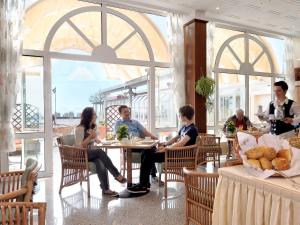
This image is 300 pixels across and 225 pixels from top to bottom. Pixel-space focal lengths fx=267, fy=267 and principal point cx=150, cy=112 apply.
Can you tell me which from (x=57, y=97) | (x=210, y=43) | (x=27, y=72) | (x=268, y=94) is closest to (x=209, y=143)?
(x=210, y=43)

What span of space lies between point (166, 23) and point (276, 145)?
5143 millimetres

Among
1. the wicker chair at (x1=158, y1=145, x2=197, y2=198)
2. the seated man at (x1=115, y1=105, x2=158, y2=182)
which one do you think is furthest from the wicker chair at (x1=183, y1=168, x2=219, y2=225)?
the seated man at (x1=115, y1=105, x2=158, y2=182)

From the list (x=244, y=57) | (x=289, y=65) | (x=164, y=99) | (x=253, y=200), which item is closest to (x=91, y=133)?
(x=164, y=99)

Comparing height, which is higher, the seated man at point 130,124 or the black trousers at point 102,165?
the seated man at point 130,124

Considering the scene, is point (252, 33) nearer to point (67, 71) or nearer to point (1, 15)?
point (67, 71)

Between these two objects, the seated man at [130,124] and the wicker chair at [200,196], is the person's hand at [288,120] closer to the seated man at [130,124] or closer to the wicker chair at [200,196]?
the wicker chair at [200,196]

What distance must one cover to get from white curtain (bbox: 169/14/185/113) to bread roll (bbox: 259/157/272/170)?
4.65 meters

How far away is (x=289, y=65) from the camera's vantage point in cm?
812

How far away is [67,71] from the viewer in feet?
17.1

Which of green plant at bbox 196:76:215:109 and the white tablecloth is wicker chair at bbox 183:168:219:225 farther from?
green plant at bbox 196:76:215:109

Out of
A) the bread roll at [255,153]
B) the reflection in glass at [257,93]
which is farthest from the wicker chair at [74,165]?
the reflection in glass at [257,93]

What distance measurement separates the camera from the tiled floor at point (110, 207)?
2.82 m

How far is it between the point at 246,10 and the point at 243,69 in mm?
1748

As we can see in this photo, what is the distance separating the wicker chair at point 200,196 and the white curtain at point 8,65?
325 cm
